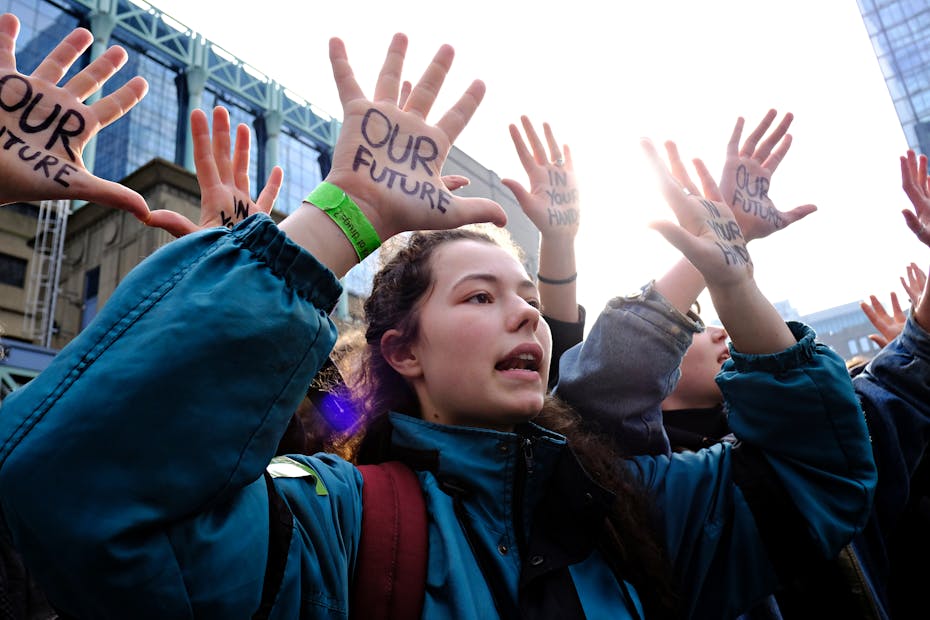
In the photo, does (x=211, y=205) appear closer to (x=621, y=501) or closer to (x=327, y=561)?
(x=327, y=561)

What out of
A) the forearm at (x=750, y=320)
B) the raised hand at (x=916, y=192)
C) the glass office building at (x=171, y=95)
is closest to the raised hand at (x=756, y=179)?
the forearm at (x=750, y=320)

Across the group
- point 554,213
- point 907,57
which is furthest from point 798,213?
point 907,57

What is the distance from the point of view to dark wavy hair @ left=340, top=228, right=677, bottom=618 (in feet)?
5.17

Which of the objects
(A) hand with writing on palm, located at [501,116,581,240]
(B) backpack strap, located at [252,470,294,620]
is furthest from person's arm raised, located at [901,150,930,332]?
(B) backpack strap, located at [252,470,294,620]

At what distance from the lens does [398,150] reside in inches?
54.7

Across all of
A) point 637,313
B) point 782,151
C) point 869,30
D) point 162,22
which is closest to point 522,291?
point 637,313

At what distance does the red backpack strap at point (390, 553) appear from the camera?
1.20 metres

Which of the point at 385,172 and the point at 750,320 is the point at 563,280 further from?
the point at 385,172

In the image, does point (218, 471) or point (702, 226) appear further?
point (702, 226)

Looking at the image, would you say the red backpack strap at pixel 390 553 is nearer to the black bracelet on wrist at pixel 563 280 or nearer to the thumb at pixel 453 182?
the thumb at pixel 453 182

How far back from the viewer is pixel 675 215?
2002 mm

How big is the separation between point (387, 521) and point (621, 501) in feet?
2.25

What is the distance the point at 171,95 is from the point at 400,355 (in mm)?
30889

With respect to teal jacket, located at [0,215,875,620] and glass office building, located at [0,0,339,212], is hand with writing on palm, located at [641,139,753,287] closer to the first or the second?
teal jacket, located at [0,215,875,620]
